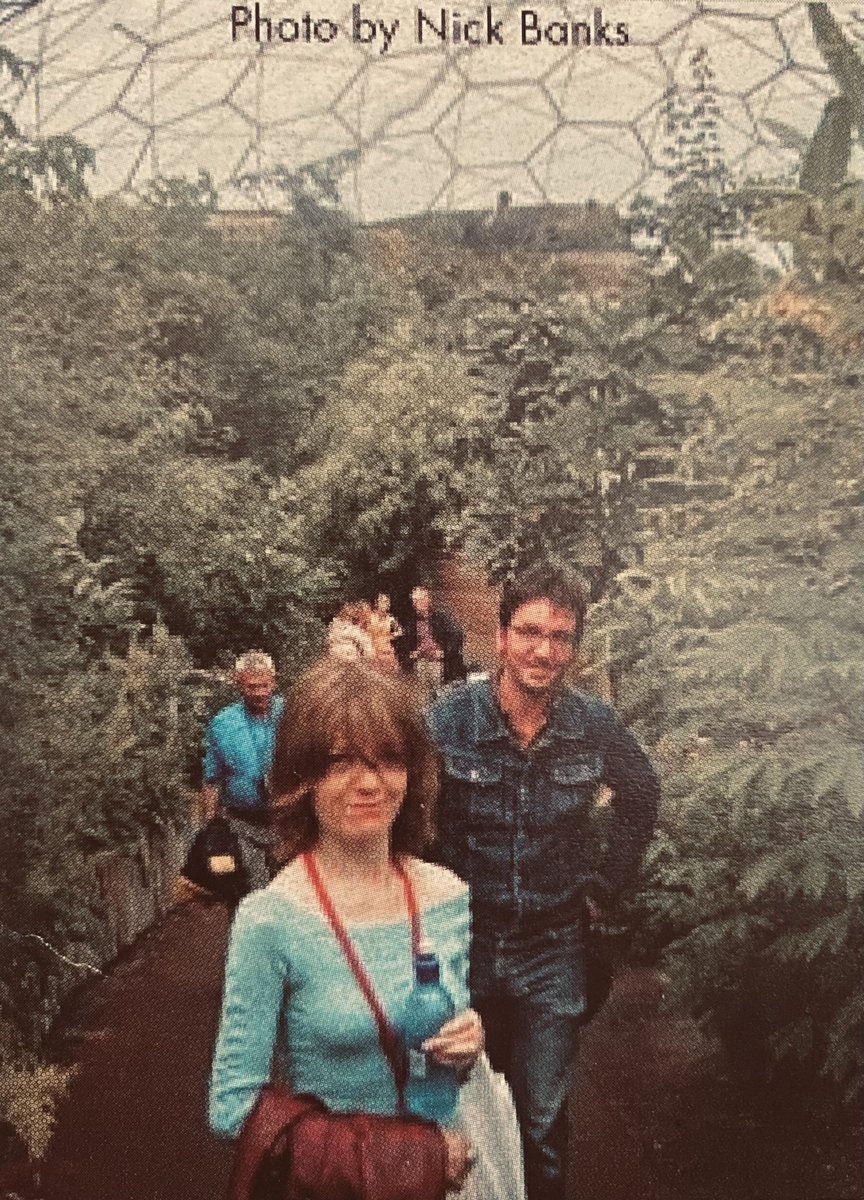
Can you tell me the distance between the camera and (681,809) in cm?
309

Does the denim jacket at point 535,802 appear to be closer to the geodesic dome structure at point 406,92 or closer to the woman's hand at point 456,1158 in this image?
the woman's hand at point 456,1158

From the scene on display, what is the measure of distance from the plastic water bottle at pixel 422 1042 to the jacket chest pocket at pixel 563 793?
404 millimetres

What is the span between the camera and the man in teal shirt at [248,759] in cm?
299

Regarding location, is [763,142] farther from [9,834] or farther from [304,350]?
[9,834]

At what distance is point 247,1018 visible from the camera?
2826mm

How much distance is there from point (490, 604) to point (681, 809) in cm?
63

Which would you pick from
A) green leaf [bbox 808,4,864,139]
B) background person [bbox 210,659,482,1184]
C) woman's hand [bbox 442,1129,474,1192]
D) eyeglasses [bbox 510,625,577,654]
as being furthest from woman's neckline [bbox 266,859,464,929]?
green leaf [bbox 808,4,864,139]

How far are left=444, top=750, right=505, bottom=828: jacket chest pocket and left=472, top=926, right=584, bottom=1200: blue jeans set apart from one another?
254 millimetres

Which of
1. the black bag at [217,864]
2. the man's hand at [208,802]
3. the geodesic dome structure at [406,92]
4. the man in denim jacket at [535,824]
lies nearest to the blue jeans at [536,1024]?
the man in denim jacket at [535,824]

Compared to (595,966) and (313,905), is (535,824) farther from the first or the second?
(313,905)

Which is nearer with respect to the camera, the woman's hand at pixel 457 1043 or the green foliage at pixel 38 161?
the woman's hand at pixel 457 1043

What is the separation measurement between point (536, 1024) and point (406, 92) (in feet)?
6.90

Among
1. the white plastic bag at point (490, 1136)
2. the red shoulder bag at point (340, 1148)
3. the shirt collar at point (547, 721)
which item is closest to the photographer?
the red shoulder bag at point (340, 1148)

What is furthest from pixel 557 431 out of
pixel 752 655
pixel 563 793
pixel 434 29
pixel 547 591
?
pixel 434 29
